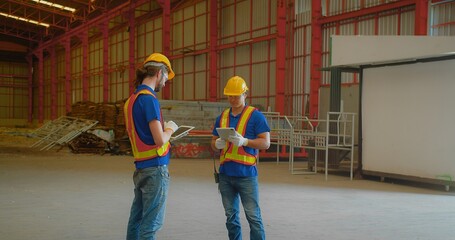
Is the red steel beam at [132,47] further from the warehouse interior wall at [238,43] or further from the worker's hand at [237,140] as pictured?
the worker's hand at [237,140]

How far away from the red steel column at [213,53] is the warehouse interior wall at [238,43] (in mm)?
61

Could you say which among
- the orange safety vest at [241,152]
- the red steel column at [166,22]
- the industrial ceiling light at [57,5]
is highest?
the industrial ceiling light at [57,5]

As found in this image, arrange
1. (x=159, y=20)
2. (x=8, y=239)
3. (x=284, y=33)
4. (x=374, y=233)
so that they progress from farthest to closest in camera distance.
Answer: (x=159, y=20), (x=284, y=33), (x=374, y=233), (x=8, y=239)

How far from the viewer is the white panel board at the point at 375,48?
39.8 ft

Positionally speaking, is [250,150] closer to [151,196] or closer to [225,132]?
[225,132]

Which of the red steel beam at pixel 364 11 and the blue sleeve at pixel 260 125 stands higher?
the red steel beam at pixel 364 11

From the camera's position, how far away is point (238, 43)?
933 inches

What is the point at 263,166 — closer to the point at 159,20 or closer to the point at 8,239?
the point at 8,239

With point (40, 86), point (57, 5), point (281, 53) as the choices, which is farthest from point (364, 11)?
point (40, 86)

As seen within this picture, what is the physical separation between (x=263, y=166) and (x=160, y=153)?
1161cm

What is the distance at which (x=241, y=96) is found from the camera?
14.8 feet

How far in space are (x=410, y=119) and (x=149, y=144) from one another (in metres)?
8.40

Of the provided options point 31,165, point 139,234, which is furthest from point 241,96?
point 31,165

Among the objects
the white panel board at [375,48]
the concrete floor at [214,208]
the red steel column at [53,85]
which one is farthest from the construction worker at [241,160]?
the red steel column at [53,85]
